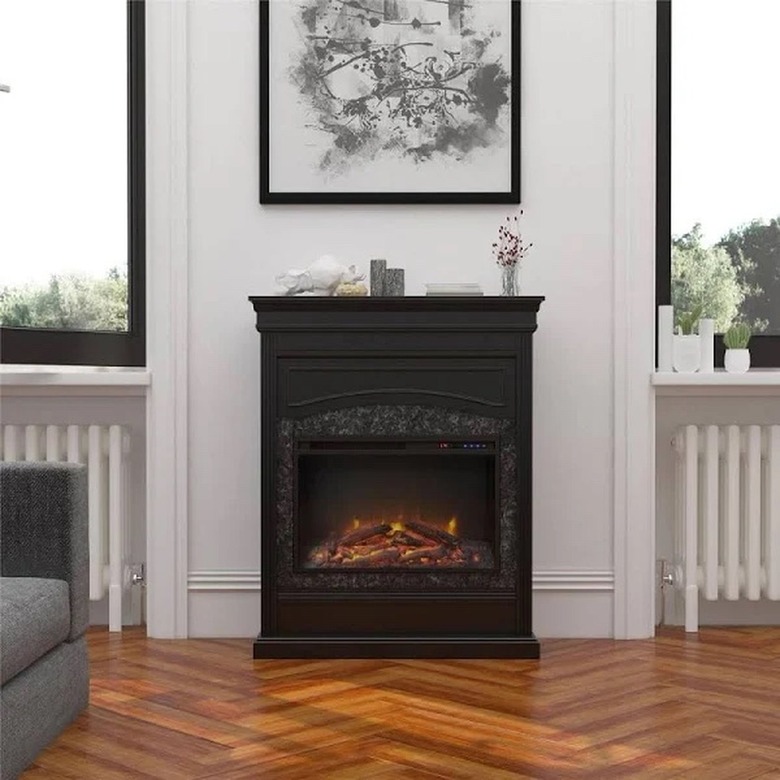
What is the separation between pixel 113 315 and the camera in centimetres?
441

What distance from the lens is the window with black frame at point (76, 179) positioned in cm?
425

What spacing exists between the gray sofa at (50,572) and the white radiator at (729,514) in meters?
2.10

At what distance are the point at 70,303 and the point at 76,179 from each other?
0.43 metres

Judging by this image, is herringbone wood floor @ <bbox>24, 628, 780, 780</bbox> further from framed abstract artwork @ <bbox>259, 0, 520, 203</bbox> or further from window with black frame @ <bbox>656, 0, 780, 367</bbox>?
framed abstract artwork @ <bbox>259, 0, 520, 203</bbox>

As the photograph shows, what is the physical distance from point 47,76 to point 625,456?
2361mm

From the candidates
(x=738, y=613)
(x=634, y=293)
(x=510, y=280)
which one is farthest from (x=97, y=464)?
(x=738, y=613)

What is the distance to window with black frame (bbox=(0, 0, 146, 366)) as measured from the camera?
167 inches

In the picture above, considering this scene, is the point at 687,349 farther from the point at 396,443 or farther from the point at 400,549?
the point at 400,549

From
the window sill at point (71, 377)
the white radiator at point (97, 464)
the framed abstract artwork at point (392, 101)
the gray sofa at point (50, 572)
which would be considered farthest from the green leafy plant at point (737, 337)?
the gray sofa at point (50, 572)

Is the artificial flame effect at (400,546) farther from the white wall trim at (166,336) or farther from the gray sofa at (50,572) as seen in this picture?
the gray sofa at (50,572)

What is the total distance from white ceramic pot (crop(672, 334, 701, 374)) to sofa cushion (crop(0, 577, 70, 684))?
2.22 metres

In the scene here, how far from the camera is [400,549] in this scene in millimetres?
4043

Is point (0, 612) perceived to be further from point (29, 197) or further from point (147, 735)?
point (29, 197)

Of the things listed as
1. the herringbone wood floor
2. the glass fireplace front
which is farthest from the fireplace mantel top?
the herringbone wood floor
